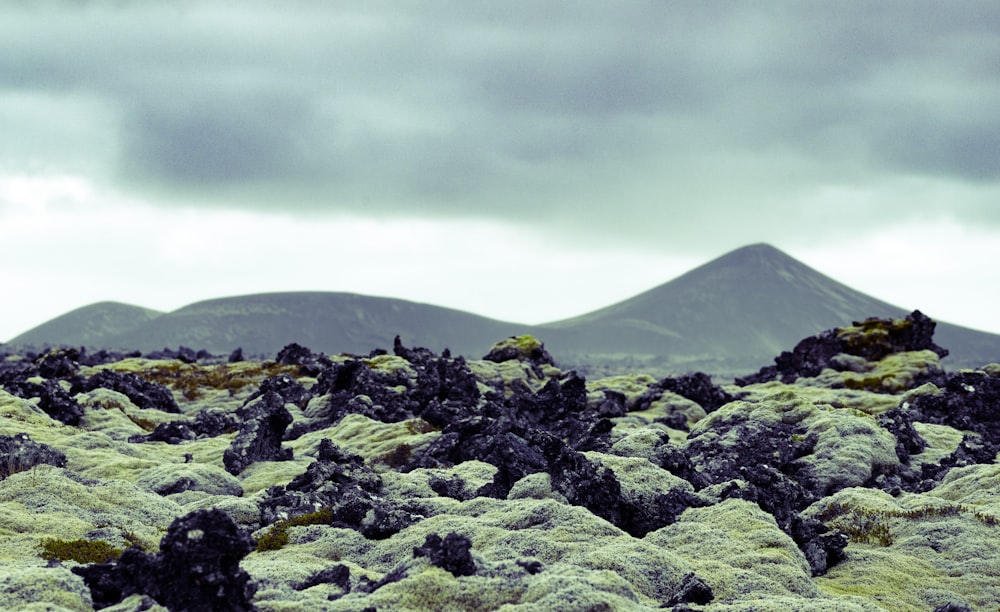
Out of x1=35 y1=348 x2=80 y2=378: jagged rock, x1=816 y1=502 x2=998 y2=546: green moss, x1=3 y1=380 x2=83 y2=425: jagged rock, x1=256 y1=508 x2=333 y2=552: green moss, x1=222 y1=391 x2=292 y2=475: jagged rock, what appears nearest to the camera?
x1=256 y1=508 x2=333 y2=552: green moss

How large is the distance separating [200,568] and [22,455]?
1773cm

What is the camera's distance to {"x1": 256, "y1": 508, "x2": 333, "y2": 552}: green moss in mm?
24078

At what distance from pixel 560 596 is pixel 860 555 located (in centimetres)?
1194

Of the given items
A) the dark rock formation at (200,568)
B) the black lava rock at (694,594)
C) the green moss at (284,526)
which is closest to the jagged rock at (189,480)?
the green moss at (284,526)

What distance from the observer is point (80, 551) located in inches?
→ 893

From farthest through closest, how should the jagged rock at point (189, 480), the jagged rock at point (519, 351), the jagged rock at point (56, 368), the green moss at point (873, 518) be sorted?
the jagged rock at point (519, 351) → the jagged rock at point (56, 368) → the jagged rock at point (189, 480) → the green moss at point (873, 518)

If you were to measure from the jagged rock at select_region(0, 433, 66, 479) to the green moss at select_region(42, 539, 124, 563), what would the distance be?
8.99 meters

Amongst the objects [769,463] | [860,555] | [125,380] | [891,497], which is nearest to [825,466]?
[769,463]

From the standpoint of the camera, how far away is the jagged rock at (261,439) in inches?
1455

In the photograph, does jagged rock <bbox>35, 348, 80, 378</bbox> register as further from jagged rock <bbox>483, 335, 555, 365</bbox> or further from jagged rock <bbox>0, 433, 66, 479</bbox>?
jagged rock <bbox>483, 335, 555, 365</bbox>

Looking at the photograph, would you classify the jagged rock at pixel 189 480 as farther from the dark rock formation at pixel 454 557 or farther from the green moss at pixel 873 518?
the green moss at pixel 873 518

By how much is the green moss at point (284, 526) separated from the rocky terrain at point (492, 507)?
0.09m

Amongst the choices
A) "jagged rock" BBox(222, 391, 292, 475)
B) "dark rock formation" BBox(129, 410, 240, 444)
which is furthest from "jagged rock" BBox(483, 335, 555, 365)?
"jagged rock" BBox(222, 391, 292, 475)

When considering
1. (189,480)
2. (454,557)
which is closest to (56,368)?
(189,480)
